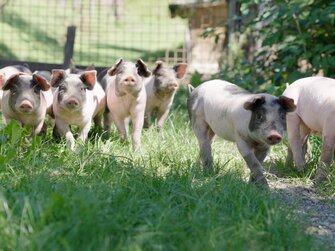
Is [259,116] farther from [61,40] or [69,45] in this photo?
[61,40]

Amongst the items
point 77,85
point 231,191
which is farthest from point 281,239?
point 77,85

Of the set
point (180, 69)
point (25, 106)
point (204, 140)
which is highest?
point (180, 69)

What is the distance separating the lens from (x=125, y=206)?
4.36 m

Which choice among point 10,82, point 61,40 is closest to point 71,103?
point 10,82

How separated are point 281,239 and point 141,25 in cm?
1635

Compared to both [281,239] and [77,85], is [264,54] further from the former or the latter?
[281,239]

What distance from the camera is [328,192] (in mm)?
5918

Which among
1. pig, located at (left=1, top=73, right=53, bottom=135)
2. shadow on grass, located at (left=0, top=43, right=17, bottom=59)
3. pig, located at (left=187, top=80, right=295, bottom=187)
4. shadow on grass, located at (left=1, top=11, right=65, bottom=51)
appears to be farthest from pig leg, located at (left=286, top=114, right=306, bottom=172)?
shadow on grass, located at (left=1, top=11, right=65, bottom=51)

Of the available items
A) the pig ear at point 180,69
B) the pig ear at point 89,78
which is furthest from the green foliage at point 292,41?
the pig ear at point 89,78

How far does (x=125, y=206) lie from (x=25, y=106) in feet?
8.03

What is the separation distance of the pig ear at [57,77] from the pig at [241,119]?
1.26m

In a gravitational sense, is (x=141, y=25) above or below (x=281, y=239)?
above

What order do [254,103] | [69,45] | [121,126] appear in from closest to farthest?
[254,103]
[121,126]
[69,45]

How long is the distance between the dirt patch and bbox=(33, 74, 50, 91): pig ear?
2231 millimetres
